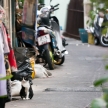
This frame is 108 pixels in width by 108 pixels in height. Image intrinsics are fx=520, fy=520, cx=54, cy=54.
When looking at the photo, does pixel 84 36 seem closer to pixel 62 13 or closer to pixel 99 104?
pixel 62 13

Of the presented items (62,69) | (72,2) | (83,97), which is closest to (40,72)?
(62,69)

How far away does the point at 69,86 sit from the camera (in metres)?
10.3

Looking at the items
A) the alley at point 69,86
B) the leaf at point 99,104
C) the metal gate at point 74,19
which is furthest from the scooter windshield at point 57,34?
the leaf at point 99,104

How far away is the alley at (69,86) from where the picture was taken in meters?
8.20

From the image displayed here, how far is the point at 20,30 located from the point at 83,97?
4432 millimetres

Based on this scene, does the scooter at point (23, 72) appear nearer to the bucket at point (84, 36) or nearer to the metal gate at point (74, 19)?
the bucket at point (84, 36)

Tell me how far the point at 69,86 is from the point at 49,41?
3.08 meters

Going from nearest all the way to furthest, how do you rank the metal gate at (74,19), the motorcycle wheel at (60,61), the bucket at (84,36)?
the motorcycle wheel at (60,61)
the bucket at (84,36)
the metal gate at (74,19)

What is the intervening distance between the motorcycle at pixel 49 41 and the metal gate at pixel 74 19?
1086cm

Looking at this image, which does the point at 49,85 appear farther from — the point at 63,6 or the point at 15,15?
the point at 63,6

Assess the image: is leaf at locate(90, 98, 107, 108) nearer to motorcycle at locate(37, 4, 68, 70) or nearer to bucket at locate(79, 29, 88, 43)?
motorcycle at locate(37, 4, 68, 70)

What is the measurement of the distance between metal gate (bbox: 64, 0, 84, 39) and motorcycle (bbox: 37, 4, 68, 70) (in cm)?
1086

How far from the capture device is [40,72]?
1172 centimetres

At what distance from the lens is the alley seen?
323 inches
